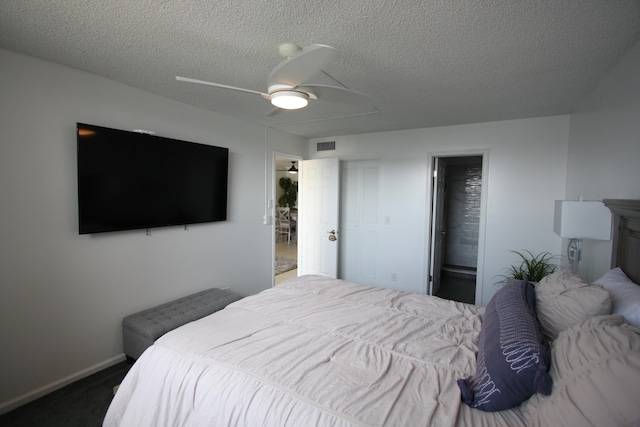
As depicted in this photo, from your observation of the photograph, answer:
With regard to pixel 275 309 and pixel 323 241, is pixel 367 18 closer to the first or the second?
pixel 275 309

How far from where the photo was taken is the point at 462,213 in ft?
19.7

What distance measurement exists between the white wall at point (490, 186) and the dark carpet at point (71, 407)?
3496mm

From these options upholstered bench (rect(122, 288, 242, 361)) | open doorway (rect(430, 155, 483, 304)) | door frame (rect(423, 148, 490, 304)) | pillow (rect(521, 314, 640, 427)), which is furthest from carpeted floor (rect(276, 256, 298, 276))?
pillow (rect(521, 314, 640, 427))

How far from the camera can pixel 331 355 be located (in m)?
1.53

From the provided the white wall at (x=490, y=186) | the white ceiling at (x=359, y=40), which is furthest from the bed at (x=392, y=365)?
the white wall at (x=490, y=186)

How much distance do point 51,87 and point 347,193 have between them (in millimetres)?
3680

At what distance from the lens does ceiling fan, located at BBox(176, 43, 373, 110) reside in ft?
4.59

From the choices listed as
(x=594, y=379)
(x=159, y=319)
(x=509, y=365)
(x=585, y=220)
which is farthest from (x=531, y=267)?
(x=159, y=319)

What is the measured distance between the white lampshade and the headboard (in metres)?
0.19

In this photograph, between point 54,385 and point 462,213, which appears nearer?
point 54,385

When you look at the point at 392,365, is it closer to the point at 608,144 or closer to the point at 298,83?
the point at 298,83

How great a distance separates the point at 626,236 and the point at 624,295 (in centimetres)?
58

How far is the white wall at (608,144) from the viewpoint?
1817mm

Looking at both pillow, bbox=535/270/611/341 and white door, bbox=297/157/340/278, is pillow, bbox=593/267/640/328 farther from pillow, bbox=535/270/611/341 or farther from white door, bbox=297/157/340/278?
white door, bbox=297/157/340/278
